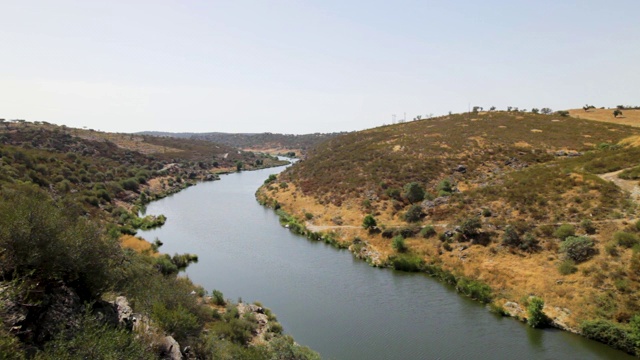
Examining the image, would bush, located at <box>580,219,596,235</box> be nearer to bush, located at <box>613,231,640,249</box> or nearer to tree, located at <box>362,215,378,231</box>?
bush, located at <box>613,231,640,249</box>

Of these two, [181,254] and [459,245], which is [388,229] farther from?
[181,254]

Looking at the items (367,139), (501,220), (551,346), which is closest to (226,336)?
(551,346)

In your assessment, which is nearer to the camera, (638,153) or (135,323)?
(135,323)

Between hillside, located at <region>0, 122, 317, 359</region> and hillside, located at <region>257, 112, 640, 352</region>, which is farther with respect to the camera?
hillside, located at <region>257, 112, 640, 352</region>

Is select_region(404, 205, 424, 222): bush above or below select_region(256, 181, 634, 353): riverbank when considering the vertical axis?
above

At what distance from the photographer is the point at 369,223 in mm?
44906

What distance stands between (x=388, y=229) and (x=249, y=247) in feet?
55.9

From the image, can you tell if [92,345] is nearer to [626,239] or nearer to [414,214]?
[626,239]

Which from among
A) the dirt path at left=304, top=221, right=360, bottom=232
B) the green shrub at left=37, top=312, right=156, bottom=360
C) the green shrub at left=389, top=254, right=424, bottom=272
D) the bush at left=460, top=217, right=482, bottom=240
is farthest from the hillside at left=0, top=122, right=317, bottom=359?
the bush at left=460, top=217, right=482, bottom=240

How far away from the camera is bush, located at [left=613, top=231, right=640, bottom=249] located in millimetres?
29094

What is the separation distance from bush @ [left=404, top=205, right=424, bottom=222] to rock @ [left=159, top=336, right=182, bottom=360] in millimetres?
34823

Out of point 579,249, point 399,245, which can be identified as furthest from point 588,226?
point 399,245

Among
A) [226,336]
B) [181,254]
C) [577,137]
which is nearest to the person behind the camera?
[226,336]

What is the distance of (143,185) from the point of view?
78.8 metres
